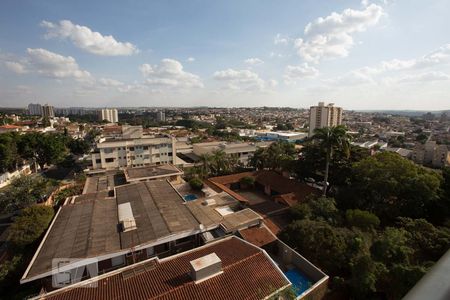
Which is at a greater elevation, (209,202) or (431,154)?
(209,202)

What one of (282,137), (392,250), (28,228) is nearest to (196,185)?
(28,228)

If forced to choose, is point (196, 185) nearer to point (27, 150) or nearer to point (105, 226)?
point (105, 226)

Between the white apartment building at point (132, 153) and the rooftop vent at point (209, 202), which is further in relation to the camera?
the white apartment building at point (132, 153)

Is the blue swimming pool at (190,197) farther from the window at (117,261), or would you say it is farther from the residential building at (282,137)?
the residential building at (282,137)

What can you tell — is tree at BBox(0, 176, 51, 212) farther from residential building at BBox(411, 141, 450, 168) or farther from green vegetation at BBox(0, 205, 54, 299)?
residential building at BBox(411, 141, 450, 168)

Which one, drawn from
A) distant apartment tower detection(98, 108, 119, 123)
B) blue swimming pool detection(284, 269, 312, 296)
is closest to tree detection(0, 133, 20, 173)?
A: blue swimming pool detection(284, 269, 312, 296)

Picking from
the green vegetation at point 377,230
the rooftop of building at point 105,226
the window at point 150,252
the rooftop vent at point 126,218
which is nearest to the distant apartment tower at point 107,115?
the rooftop of building at point 105,226

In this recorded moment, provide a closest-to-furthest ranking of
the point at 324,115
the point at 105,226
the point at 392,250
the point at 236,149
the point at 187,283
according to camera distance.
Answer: the point at 187,283, the point at 392,250, the point at 105,226, the point at 236,149, the point at 324,115
